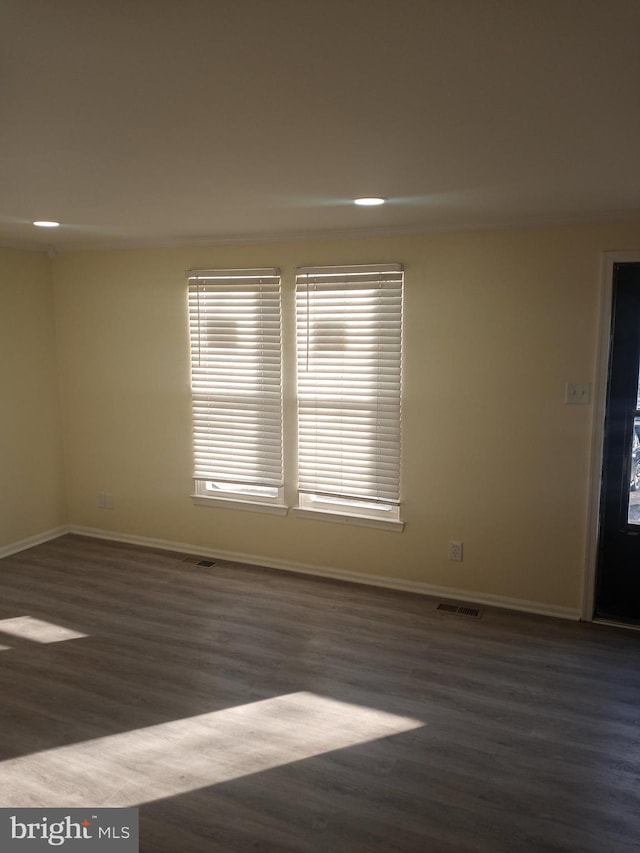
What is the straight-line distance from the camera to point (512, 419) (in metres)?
3.96

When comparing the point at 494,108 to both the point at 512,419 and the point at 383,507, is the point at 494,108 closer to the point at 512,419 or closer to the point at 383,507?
the point at 512,419

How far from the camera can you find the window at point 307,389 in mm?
4242

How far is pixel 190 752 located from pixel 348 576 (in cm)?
196

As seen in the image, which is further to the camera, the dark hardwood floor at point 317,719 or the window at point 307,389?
the window at point 307,389

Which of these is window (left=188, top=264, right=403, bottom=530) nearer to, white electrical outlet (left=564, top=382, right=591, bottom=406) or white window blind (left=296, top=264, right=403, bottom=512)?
white window blind (left=296, top=264, right=403, bottom=512)

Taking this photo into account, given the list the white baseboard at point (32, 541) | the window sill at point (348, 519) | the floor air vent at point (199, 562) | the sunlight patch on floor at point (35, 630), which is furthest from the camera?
the white baseboard at point (32, 541)

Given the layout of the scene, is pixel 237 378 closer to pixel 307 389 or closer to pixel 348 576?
pixel 307 389

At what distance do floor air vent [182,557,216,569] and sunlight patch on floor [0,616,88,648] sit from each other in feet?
3.81

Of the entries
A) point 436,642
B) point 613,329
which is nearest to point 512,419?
point 613,329

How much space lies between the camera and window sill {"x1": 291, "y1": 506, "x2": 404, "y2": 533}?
4363 millimetres

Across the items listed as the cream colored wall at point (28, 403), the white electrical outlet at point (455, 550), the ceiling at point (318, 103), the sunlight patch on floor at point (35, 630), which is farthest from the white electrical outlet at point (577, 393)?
the cream colored wall at point (28, 403)

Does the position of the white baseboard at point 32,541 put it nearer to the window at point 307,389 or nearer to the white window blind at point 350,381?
the window at point 307,389

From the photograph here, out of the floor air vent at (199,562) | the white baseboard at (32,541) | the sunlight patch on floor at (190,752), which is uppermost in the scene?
the white baseboard at (32,541)

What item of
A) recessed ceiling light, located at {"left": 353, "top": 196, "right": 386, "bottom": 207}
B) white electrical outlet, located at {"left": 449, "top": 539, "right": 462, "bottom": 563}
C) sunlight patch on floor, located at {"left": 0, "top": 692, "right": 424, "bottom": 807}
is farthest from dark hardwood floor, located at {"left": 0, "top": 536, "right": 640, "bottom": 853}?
recessed ceiling light, located at {"left": 353, "top": 196, "right": 386, "bottom": 207}
